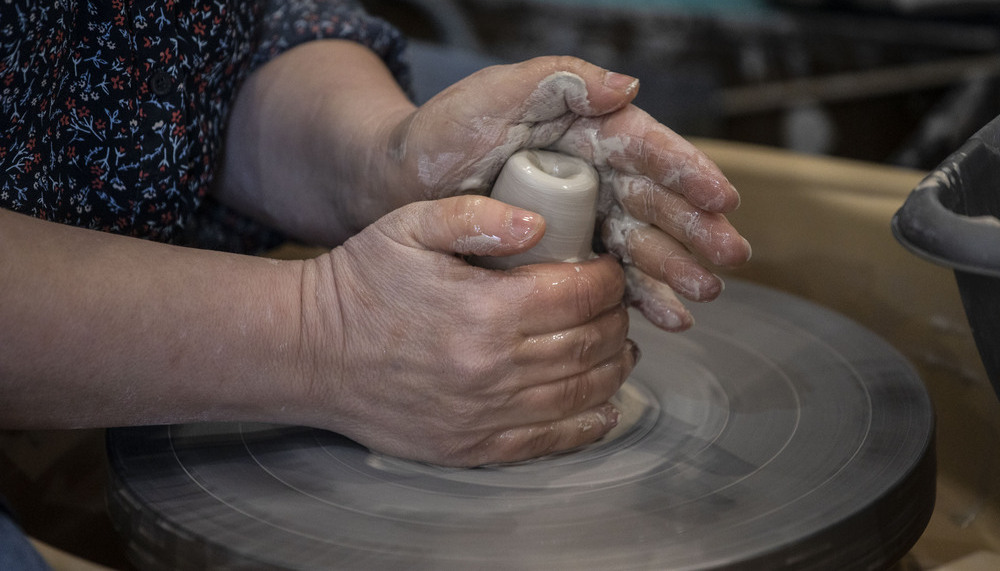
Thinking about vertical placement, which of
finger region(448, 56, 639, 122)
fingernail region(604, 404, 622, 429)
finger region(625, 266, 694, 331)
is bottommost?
fingernail region(604, 404, 622, 429)

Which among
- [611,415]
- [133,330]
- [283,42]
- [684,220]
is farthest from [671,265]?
[283,42]

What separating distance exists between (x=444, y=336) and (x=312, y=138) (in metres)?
0.44

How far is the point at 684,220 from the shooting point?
2.74 feet

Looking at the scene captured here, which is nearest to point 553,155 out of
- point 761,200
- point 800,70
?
point 761,200

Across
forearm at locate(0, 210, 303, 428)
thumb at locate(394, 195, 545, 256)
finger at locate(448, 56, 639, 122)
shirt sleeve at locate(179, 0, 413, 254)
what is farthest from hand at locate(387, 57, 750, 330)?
shirt sleeve at locate(179, 0, 413, 254)

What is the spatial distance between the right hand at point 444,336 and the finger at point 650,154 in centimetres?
12

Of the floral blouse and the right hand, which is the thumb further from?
the floral blouse

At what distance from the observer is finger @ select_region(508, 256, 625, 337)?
0.80m

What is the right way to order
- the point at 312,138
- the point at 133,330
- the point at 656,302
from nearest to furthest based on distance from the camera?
the point at 133,330
the point at 656,302
the point at 312,138

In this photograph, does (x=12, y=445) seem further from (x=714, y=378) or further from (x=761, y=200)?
(x=761, y=200)

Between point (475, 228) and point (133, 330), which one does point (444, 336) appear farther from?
point (133, 330)

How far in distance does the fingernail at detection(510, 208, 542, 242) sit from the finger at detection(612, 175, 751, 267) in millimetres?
135

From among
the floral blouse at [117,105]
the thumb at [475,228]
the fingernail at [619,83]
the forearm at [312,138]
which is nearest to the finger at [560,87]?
the fingernail at [619,83]

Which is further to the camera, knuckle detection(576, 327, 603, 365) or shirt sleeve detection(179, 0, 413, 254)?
shirt sleeve detection(179, 0, 413, 254)
